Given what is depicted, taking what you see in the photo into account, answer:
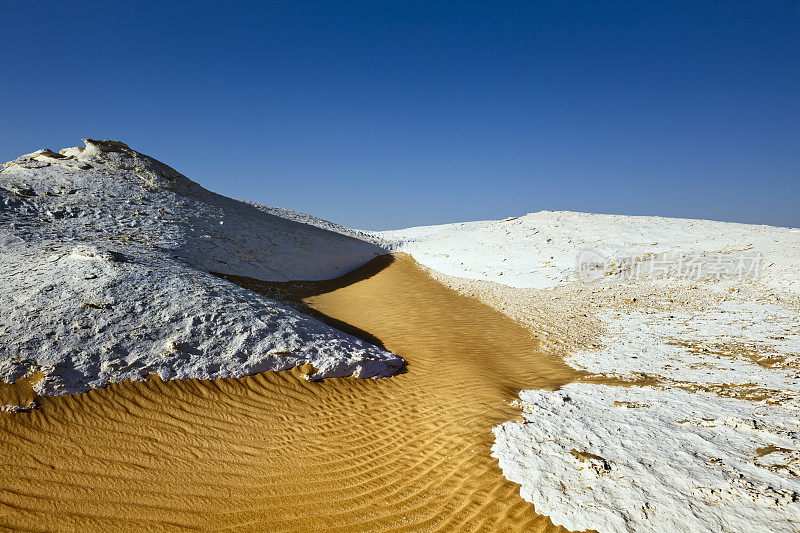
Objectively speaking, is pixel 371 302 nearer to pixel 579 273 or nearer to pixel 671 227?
pixel 579 273

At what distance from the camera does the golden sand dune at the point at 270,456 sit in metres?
3.64

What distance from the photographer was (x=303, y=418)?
5.64m

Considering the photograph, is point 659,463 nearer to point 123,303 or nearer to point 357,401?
point 357,401

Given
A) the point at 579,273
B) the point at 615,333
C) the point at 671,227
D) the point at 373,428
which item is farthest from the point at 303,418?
the point at 671,227

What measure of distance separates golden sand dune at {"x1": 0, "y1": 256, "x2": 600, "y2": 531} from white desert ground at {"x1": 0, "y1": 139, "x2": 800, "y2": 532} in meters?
0.02

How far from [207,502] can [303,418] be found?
6.18ft

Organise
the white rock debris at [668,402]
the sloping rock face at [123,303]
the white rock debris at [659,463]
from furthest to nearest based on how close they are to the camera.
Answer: the sloping rock face at [123,303]
the white rock debris at [668,402]
the white rock debris at [659,463]

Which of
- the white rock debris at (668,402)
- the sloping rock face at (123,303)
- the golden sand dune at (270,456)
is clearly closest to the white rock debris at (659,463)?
the white rock debris at (668,402)

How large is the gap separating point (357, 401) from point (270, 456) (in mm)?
1904

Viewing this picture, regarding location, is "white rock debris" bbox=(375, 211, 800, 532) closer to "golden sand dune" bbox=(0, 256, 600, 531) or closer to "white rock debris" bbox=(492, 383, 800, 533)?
"white rock debris" bbox=(492, 383, 800, 533)

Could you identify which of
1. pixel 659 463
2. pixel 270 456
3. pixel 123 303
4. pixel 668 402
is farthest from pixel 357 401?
pixel 668 402

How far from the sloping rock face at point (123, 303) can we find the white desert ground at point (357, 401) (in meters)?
0.04

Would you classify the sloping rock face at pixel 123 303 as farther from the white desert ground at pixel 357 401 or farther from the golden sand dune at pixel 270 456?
the golden sand dune at pixel 270 456

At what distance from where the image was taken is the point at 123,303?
665 centimetres
